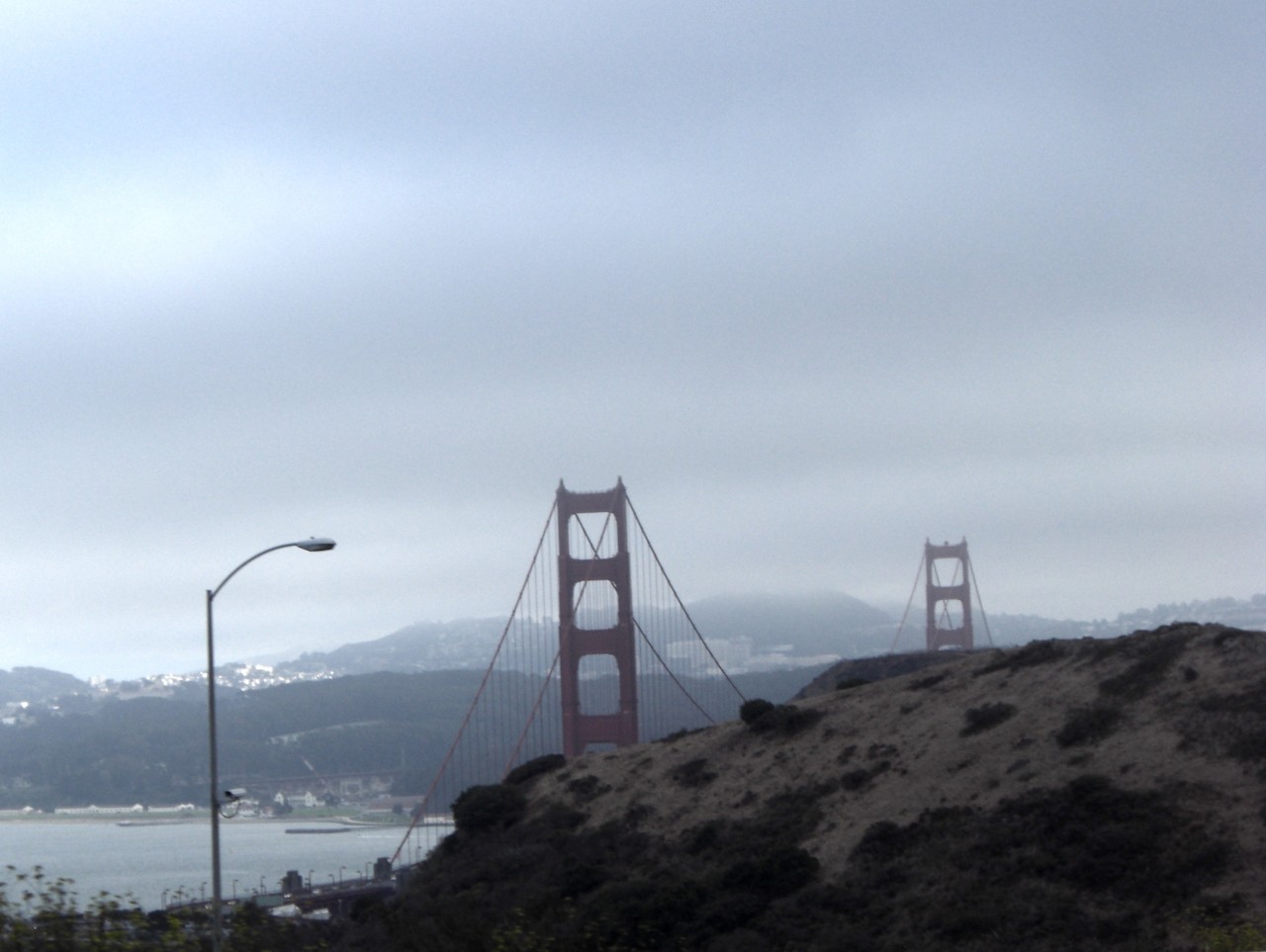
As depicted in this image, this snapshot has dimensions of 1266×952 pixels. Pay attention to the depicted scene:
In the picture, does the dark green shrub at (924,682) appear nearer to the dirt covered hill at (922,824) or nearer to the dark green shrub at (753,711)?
the dirt covered hill at (922,824)

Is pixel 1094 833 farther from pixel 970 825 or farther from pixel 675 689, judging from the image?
pixel 675 689

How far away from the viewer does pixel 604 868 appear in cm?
2564

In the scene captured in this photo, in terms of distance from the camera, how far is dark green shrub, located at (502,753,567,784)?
35.8 meters

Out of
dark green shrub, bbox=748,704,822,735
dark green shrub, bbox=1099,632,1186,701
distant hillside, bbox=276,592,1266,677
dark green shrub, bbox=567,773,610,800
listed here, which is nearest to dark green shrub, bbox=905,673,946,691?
dark green shrub, bbox=748,704,822,735

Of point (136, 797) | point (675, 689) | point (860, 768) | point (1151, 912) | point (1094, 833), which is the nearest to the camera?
point (1151, 912)

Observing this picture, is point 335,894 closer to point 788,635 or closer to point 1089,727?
point 1089,727

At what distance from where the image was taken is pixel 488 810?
3256 cm

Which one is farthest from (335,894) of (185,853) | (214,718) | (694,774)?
(185,853)

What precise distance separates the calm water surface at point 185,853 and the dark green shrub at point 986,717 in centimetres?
2135

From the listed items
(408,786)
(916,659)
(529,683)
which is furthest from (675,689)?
(408,786)

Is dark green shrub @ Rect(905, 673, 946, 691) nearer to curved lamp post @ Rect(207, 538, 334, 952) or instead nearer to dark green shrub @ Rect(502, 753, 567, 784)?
dark green shrub @ Rect(502, 753, 567, 784)

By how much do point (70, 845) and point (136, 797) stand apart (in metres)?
18.9

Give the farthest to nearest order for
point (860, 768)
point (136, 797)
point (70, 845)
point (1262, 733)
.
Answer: point (136, 797), point (70, 845), point (860, 768), point (1262, 733)

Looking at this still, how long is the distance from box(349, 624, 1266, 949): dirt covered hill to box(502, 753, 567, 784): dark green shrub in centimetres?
110
